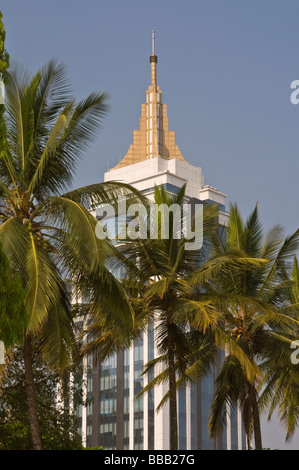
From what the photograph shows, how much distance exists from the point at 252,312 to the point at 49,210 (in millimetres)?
9036

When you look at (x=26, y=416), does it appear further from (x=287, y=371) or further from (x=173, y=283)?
(x=287, y=371)

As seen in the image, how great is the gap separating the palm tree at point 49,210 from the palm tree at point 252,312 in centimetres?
628

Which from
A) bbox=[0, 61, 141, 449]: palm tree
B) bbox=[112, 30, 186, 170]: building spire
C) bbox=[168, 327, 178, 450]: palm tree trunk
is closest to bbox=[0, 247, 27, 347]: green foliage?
bbox=[0, 61, 141, 449]: palm tree

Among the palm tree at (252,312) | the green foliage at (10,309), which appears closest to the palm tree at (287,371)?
the palm tree at (252,312)

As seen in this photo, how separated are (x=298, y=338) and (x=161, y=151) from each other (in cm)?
8638

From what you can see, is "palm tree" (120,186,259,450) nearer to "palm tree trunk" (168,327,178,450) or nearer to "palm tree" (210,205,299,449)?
"palm tree trunk" (168,327,178,450)

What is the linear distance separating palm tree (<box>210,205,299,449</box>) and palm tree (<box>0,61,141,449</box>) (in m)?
6.28

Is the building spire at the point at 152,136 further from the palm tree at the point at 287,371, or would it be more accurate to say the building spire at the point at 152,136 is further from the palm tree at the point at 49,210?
the palm tree at the point at 49,210

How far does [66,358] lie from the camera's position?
19.7 metres

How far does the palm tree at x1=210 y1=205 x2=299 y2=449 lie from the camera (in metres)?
26.5

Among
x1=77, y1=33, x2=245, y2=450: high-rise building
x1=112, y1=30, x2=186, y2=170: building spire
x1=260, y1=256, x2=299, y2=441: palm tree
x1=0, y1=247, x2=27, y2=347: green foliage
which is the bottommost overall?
x1=0, y1=247, x2=27, y2=347: green foliage

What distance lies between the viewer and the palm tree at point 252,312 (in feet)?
86.9

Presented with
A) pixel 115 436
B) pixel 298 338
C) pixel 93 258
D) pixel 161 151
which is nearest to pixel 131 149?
pixel 161 151
